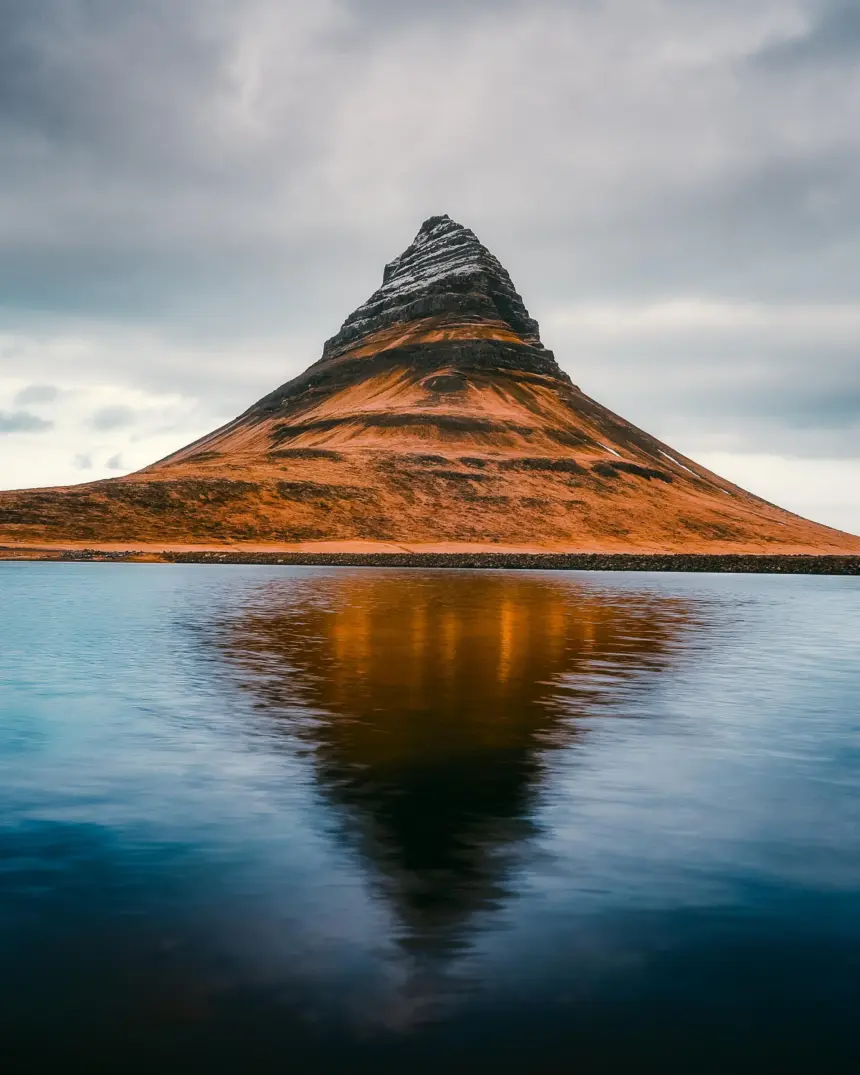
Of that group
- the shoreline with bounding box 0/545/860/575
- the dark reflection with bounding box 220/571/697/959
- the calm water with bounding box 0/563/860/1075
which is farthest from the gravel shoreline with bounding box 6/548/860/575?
the calm water with bounding box 0/563/860/1075

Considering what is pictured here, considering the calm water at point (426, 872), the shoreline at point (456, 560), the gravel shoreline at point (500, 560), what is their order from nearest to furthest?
the calm water at point (426, 872) → the shoreline at point (456, 560) → the gravel shoreline at point (500, 560)

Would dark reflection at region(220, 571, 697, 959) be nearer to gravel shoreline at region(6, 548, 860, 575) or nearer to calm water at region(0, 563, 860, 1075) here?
calm water at region(0, 563, 860, 1075)

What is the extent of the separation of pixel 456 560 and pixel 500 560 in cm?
587

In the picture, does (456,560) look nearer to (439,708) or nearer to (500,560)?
(500,560)

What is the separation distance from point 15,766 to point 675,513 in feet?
580

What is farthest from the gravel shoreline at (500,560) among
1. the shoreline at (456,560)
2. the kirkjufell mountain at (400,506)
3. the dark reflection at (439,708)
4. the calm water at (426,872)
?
the calm water at (426,872)

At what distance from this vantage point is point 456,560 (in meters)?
121

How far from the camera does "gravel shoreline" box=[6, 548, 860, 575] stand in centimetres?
11094

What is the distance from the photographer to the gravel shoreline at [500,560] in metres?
111

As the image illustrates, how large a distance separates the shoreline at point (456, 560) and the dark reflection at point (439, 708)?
66330 mm

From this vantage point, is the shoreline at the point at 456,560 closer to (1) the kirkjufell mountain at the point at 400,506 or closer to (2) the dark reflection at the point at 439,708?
(1) the kirkjufell mountain at the point at 400,506

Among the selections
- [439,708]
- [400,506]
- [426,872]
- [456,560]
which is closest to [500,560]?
[456,560]

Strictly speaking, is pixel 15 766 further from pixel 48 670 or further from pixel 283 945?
pixel 48 670

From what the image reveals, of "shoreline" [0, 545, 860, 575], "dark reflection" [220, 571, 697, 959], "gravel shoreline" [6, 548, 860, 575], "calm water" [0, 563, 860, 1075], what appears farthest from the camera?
"gravel shoreline" [6, 548, 860, 575]
